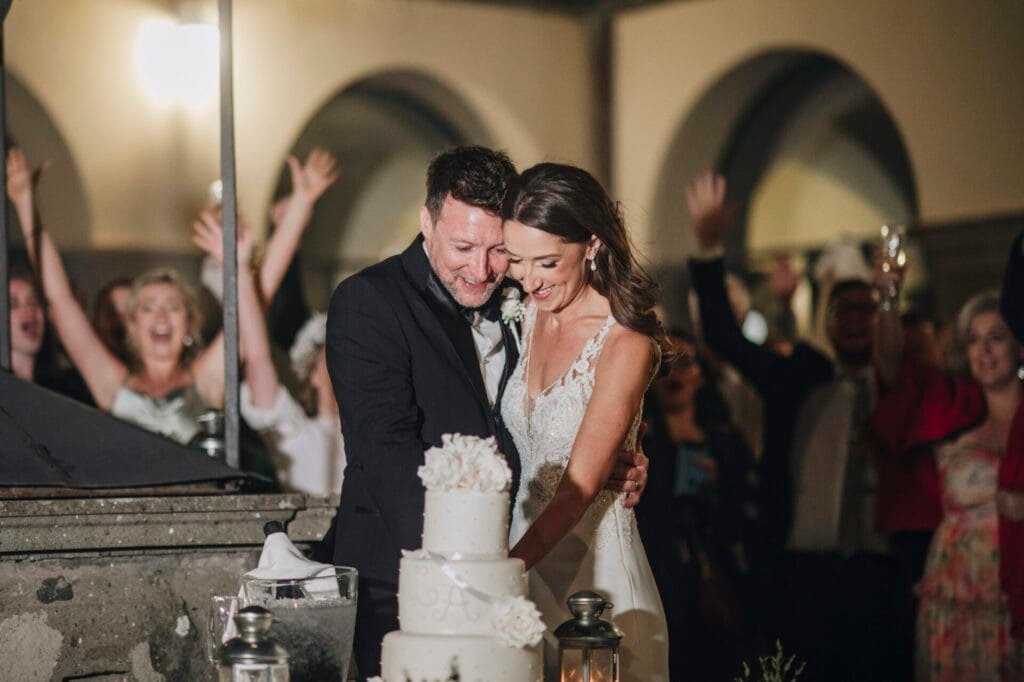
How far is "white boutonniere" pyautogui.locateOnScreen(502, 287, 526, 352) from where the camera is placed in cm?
373

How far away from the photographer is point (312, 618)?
2.79m

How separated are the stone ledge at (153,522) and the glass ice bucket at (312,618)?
0.93 meters

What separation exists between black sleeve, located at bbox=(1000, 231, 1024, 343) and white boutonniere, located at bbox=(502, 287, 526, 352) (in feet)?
5.91

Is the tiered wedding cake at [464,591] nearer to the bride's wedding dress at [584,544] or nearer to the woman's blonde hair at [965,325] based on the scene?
the bride's wedding dress at [584,544]

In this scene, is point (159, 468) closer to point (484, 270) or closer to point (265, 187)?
point (484, 270)

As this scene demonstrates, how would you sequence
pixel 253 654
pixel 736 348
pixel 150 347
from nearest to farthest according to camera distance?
pixel 253 654
pixel 150 347
pixel 736 348

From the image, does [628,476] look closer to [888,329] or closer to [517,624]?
[517,624]

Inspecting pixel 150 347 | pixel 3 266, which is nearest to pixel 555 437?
pixel 3 266

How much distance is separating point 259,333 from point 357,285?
107 inches

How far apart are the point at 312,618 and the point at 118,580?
105 centimetres

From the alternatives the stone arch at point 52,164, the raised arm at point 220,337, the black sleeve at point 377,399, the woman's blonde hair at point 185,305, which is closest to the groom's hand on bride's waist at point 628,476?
the black sleeve at point 377,399

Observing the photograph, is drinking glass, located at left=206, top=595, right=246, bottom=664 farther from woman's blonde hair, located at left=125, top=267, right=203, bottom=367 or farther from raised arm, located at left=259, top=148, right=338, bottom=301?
raised arm, located at left=259, top=148, right=338, bottom=301

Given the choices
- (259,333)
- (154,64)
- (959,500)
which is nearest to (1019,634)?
(959,500)

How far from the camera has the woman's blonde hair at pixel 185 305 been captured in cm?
621
